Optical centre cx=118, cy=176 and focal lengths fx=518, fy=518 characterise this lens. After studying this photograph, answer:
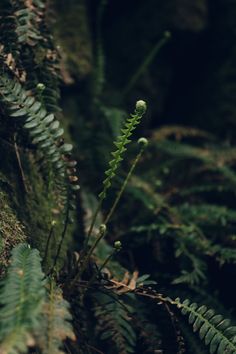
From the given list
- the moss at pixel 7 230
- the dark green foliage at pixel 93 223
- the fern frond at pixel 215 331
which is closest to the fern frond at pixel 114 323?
the dark green foliage at pixel 93 223

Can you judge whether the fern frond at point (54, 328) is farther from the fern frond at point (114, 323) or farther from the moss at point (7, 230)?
the fern frond at point (114, 323)

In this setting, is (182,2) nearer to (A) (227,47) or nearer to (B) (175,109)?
(A) (227,47)

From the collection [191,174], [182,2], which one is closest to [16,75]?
[191,174]

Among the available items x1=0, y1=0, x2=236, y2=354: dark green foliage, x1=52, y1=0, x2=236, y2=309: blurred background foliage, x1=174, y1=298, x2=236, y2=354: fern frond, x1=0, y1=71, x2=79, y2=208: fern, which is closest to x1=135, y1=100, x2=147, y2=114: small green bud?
x1=0, y1=0, x2=236, y2=354: dark green foliage

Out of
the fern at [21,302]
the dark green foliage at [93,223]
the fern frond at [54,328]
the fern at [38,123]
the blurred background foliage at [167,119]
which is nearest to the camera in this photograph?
the fern at [21,302]

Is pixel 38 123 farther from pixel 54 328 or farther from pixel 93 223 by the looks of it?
pixel 54 328

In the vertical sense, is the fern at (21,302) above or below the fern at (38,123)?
below
